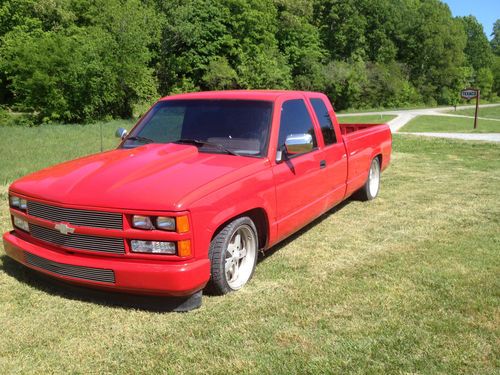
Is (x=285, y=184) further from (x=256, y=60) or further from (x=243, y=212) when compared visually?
(x=256, y=60)

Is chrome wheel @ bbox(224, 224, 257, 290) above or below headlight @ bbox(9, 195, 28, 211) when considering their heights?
below

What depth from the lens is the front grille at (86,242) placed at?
352 cm

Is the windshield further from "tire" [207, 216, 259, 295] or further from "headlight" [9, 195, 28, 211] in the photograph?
"headlight" [9, 195, 28, 211]

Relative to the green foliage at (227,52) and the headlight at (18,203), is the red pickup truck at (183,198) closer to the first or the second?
the headlight at (18,203)

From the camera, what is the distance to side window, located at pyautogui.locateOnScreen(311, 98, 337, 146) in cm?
570

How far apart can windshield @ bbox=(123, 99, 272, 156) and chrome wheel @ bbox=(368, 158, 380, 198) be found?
335 centimetres

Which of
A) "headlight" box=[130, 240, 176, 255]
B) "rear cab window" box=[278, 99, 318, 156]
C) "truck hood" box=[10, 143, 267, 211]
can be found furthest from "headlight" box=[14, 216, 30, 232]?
"rear cab window" box=[278, 99, 318, 156]

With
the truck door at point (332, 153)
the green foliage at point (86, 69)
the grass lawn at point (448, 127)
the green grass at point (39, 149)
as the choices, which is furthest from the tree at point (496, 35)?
the truck door at point (332, 153)

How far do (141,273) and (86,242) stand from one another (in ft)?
1.65

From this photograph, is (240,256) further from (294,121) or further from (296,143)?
(294,121)

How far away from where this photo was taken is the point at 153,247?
348cm

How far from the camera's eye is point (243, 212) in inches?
159

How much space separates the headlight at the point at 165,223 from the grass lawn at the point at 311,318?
726 mm

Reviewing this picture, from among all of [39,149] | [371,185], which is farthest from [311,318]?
[39,149]
